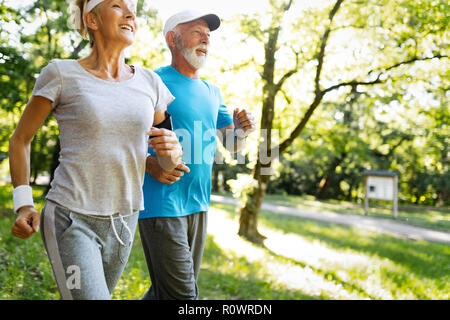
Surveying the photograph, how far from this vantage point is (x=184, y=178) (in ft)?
6.66

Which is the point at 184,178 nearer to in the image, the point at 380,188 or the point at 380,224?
the point at 380,188

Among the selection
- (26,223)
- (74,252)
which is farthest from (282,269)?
(26,223)

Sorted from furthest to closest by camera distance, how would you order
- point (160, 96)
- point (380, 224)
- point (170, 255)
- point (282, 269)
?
1. point (380, 224)
2. point (282, 269)
3. point (170, 255)
4. point (160, 96)

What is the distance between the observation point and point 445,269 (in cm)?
648

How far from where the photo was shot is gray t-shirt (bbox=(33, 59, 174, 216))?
1.40 m

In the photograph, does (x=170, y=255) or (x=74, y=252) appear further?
(x=170, y=255)

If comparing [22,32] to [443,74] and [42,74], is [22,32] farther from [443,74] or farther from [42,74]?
[443,74]

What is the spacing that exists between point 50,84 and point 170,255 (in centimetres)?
96

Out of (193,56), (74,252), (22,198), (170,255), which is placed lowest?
(170,255)

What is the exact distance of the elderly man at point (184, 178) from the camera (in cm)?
198

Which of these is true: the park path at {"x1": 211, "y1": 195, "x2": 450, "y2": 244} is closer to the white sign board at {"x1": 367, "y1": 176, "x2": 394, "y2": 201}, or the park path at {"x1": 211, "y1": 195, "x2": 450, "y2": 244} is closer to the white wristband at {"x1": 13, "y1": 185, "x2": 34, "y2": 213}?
the white sign board at {"x1": 367, "y1": 176, "x2": 394, "y2": 201}

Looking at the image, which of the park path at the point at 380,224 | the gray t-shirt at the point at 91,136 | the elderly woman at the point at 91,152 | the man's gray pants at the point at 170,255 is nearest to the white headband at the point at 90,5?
the elderly woman at the point at 91,152

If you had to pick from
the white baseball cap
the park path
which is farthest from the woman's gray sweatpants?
the park path

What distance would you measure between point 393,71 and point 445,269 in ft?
10.0
